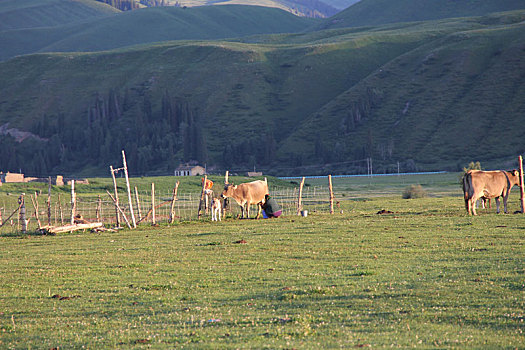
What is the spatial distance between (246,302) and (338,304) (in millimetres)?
Result: 2105

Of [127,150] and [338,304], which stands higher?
[127,150]

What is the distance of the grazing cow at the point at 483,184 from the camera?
33500 millimetres

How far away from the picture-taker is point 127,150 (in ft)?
648

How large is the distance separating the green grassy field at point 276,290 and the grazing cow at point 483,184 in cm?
500

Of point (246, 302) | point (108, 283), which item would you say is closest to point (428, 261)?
point (246, 302)

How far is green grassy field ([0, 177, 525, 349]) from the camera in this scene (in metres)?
11.6

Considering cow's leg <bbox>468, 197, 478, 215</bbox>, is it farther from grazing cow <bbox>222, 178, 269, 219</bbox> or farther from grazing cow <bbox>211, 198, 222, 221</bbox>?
grazing cow <bbox>211, 198, 222, 221</bbox>

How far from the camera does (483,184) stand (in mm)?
33781

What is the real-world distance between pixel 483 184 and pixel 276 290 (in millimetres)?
21146

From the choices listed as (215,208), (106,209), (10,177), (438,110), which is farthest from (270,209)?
(438,110)

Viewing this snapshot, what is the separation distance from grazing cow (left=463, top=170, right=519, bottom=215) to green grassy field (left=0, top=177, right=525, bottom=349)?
5.00 meters

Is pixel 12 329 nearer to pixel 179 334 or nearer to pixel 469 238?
pixel 179 334

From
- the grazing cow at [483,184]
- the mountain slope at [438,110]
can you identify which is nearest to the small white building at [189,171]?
the mountain slope at [438,110]

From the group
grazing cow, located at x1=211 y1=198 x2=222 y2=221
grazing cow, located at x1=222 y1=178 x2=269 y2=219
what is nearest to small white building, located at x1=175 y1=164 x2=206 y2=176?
grazing cow, located at x1=222 y1=178 x2=269 y2=219
